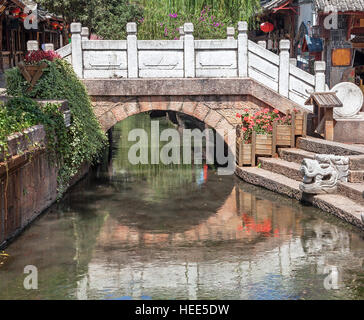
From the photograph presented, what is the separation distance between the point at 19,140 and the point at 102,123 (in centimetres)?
570

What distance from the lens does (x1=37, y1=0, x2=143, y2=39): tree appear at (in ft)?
86.4

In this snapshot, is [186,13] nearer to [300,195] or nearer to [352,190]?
[300,195]

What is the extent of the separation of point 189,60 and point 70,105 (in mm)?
3517

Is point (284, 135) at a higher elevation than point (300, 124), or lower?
lower

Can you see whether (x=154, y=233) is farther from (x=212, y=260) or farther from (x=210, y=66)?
(x=210, y=66)

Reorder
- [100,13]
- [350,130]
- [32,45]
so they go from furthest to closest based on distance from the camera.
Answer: [100,13] → [32,45] → [350,130]

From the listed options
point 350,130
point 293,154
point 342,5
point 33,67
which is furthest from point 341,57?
point 33,67

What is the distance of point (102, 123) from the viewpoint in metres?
15.3

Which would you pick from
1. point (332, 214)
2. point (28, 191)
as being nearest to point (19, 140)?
point (28, 191)

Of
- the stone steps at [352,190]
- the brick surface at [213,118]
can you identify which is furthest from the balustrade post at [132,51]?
the stone steps at [352,190]

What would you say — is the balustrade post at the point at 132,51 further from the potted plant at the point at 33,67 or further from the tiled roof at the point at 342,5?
the tiled roof at the point at 342,5

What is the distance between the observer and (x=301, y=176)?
13.1 m

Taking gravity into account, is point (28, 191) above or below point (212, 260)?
above

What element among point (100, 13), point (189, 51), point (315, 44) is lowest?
point (189, 51)
